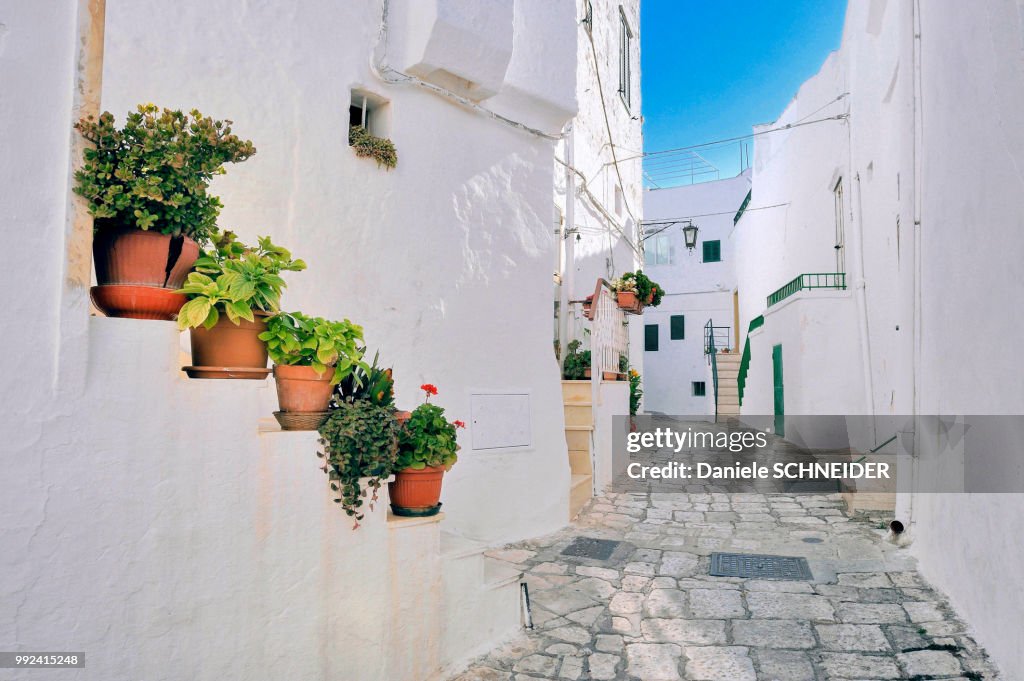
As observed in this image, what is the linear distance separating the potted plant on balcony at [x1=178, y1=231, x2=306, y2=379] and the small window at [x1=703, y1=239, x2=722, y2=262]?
21.5 m

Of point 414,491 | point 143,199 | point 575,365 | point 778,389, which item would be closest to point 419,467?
point 414,491

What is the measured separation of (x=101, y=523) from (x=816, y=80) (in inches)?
582

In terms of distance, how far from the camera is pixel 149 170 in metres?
2.97

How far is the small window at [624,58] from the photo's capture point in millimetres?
12805

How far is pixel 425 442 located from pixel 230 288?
140cm

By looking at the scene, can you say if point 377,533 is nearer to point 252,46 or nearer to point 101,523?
point 101,523

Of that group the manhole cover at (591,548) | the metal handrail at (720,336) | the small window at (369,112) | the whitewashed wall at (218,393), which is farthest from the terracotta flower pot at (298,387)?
the metal handrail at (720,336)

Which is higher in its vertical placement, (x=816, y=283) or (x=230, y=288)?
(x=816, y=283)

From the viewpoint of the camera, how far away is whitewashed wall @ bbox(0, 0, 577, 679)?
2656mm

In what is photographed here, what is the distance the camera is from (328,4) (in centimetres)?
548

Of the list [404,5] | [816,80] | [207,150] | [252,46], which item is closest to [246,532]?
[207,150]

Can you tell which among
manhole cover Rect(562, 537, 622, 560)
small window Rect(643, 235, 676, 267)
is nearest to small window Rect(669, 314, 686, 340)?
small window Rect(643, 235, 676, 267)

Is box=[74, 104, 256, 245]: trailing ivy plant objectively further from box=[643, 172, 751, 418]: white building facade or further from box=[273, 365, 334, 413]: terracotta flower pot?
box=[643, 172, 751, 418]: white building facade

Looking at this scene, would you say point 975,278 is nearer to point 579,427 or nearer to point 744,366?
point 579,427
